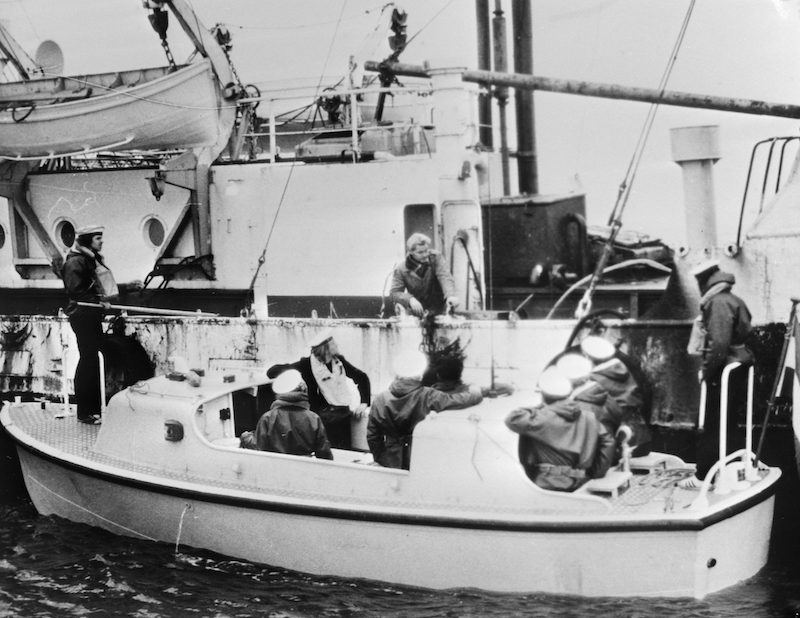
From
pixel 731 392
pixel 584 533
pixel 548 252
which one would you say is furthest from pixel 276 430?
pixel 548 252

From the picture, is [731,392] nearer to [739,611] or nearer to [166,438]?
[739,611]

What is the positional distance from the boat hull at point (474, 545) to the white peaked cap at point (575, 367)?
43.3 inches

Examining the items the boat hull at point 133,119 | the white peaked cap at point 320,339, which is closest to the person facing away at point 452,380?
the white peaked cap at point 320,339

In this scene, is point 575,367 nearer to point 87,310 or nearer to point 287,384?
point 287,384

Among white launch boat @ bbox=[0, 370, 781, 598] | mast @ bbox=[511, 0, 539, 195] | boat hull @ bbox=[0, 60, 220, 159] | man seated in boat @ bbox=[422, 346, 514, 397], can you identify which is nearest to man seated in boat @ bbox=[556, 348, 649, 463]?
white launch boat @ bbox=[0, 370, 781, 598]

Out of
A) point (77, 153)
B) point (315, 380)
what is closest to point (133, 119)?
point (77, 153)

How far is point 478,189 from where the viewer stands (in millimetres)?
8688

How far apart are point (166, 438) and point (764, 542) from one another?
427 centimetres

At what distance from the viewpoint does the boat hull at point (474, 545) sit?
5211 millimetres

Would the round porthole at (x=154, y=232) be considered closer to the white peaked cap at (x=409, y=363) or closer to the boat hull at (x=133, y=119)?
the boat hull at (x=133, y=119)

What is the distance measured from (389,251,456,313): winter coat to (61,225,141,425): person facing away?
8.45 ft

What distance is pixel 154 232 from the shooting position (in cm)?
972

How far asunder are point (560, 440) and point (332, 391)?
2.57 m

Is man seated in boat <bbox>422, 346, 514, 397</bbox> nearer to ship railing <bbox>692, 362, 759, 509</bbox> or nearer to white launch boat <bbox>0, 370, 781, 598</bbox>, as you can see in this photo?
white launch boat <bbox>0, 370, 781, 598</bbox>
